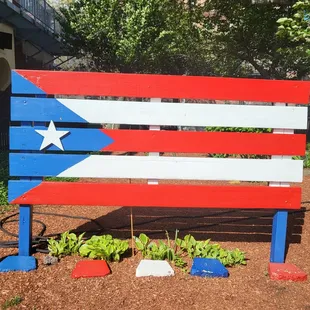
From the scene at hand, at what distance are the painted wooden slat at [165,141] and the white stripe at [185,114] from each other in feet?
0.35

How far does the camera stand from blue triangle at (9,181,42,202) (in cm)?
397

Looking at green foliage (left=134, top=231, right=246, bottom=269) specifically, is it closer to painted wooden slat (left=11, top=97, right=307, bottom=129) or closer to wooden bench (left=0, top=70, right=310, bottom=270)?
wooden bench (left=0, top=70, right=310, bottom=270)

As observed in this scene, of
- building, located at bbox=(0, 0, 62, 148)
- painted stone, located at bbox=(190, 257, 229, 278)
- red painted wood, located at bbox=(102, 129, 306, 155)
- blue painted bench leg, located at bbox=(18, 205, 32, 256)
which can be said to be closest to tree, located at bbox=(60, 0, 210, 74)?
building, located at bbox=(0, 0, 62, 148)

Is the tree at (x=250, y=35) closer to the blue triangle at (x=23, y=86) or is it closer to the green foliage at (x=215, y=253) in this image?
the green foliage at (x=215, y=253)

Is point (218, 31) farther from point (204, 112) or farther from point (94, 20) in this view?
point (204, 112)

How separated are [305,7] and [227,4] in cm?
1045

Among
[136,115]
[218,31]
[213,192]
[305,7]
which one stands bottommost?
[213,192]

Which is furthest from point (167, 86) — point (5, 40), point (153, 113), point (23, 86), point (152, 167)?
point (5, 40)

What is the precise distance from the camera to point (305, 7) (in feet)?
18.1

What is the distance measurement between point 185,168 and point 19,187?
5.19 ft

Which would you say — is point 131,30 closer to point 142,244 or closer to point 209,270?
point 142,244

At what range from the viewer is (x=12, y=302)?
332 cm

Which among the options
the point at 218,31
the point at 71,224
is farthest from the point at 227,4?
the point at 71,224

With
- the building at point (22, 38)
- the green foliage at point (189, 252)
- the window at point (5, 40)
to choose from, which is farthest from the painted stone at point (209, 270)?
the window at point (5, 40)
